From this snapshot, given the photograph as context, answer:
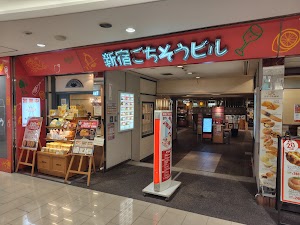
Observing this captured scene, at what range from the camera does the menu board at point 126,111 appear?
18.1 feet

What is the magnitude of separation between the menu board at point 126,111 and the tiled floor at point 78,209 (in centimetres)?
209

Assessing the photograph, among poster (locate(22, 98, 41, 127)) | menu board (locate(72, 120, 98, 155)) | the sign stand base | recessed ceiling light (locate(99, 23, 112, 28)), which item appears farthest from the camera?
poster (locate(22, 98, 41, 127))

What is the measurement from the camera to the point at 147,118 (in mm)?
6996

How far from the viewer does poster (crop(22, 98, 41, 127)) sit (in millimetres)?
5270

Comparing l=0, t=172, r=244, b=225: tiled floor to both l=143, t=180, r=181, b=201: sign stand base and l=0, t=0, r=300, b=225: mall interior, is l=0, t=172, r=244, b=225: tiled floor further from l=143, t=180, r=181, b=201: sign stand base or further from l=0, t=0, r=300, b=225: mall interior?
l=143, t=180, r=181, b=201: sign stand base

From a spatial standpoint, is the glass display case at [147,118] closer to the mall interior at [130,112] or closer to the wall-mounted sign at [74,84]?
the mall interior at [130,112]

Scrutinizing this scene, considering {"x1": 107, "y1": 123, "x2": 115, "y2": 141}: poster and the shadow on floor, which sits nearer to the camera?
the shadow on floor

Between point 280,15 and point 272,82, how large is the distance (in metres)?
1.01

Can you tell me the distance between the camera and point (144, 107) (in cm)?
678

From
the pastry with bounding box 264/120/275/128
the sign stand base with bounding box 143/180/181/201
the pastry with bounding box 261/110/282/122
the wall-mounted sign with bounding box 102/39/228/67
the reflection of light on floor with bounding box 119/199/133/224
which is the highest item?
the wall-mounted sign with bounding box 102/39/228/67

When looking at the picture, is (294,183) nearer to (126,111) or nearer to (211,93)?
(126,111)

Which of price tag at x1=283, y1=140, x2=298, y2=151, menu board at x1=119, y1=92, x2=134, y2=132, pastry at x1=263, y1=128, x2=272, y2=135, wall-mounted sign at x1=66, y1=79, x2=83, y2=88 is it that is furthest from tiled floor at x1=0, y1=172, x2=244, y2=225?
wall-mounted sign at x1=66, y1=79, x2=83, y2=88

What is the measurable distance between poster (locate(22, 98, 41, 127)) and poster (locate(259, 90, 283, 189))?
5440 mm

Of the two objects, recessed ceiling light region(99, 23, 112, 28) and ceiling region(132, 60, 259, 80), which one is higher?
recessed ceiling light region(99, 23, 112, 28)
